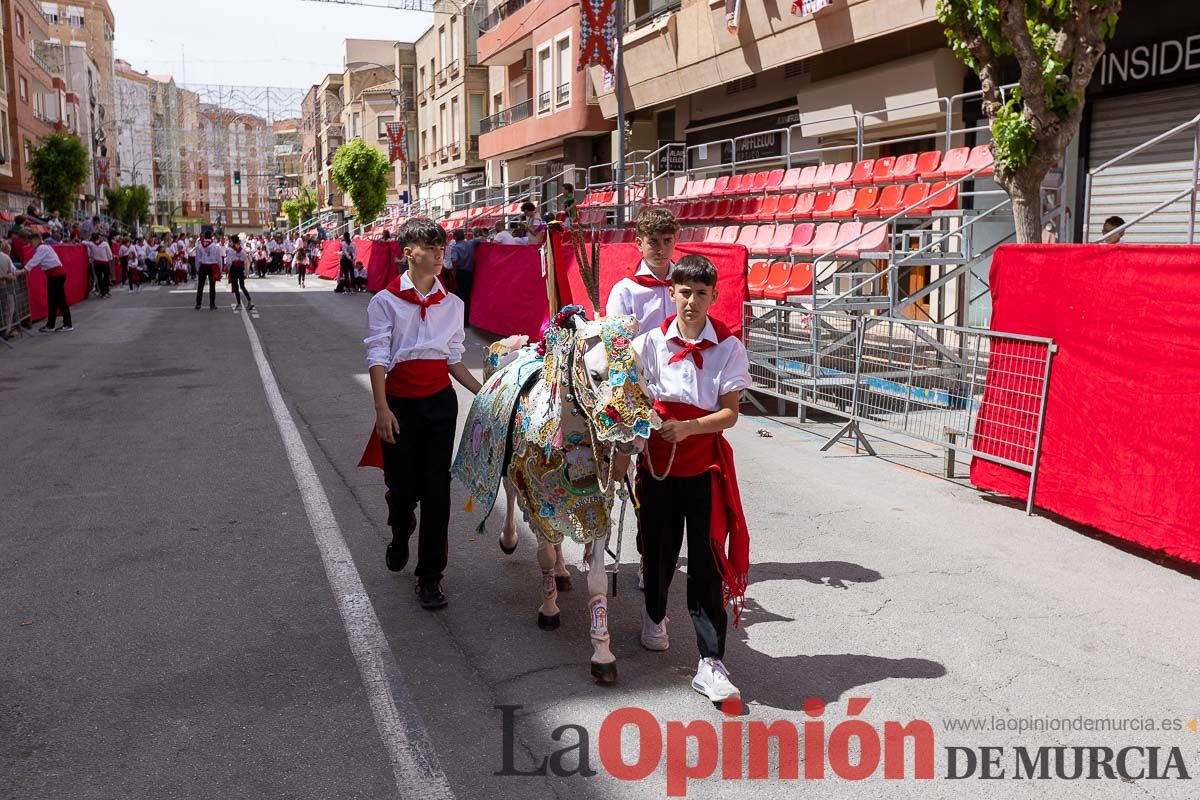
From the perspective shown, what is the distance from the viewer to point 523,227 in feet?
70.8

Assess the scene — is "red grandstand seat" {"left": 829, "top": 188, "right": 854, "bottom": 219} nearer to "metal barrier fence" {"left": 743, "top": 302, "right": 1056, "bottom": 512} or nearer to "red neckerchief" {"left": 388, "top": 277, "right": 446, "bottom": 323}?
"metal barrier fence" {"left": 743, "top": 302, "right": 1056, "bottom": 512}

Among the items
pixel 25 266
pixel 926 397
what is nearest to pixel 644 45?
pixel 25 266

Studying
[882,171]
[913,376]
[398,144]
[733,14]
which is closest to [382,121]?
[398,144]

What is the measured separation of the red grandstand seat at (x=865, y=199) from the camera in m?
17.2

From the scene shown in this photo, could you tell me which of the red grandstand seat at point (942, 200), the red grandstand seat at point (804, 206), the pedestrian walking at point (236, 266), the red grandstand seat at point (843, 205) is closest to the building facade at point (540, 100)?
the pedestrian walking at point (236, 266)

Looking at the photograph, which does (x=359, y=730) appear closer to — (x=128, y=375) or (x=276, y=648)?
(x=276, y=648)

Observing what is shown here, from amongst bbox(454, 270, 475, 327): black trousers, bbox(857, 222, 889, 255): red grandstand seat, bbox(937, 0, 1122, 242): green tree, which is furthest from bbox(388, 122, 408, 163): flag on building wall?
bbox(937, 0, 1122, 242): green tree

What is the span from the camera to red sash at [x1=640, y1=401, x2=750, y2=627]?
14.9ft

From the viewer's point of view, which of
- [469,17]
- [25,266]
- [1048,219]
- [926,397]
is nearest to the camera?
[926,397]

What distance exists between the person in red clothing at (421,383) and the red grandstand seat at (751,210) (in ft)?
50.3

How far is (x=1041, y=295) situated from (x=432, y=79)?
56.0m

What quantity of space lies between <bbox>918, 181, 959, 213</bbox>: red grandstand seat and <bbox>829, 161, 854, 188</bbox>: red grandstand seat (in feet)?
9.94

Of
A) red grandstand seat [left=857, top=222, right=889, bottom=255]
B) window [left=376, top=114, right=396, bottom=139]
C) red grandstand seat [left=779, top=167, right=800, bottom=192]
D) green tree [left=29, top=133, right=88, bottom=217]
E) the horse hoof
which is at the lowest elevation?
the horse hoof

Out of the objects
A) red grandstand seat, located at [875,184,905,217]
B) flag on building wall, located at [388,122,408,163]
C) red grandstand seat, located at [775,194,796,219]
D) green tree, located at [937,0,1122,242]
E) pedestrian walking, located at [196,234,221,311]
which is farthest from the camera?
flag on building wall, located at [388,122,408,163]
